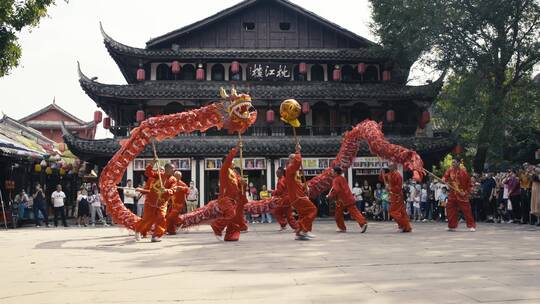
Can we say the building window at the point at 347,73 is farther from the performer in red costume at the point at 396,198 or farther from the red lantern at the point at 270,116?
the performer in red costume at the point at 396,198

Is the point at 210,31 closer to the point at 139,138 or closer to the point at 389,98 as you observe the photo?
the point at 389,98

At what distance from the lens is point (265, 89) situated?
24.4m

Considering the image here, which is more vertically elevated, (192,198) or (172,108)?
(172,108)

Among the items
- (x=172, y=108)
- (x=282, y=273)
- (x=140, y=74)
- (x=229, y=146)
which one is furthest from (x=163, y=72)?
(x=282, y=273)

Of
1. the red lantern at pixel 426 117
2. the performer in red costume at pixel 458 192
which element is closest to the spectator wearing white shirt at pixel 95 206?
the performer in red costume at pixel 458 192

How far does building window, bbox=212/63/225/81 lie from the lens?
2573cm

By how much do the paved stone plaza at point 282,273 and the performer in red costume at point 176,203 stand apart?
2.37m

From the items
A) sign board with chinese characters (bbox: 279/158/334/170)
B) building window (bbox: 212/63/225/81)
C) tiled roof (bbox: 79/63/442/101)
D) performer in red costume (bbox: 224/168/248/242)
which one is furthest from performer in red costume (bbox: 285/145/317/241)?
building window (bbox: 212/63/225/81)

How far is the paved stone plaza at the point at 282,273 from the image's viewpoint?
4.75 meters

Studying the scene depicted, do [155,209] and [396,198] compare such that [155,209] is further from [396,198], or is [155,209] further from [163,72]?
[163,72]

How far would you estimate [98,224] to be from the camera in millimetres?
19969

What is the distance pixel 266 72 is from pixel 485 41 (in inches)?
399

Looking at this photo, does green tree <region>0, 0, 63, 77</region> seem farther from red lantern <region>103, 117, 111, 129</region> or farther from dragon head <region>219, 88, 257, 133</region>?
red lantern <region>103, 117, 111, 129</region>

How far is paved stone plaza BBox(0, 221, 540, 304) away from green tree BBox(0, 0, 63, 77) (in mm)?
5506
